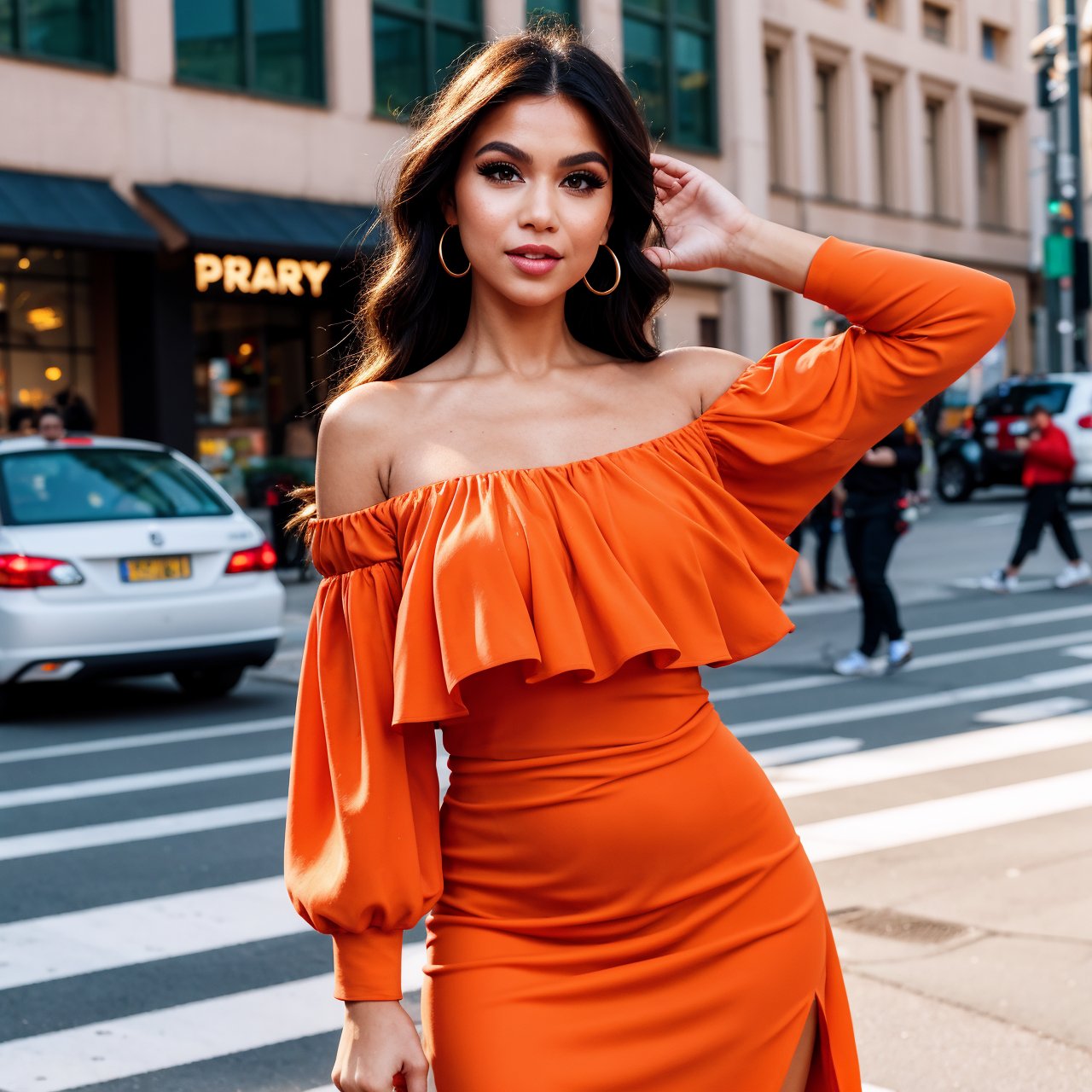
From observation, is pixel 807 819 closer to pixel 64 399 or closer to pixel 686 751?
pixel 686 751

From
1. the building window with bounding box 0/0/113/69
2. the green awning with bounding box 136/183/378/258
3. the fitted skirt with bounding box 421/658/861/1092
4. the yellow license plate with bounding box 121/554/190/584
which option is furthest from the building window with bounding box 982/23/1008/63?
the fitted skirt with bounding box 421/658/861/1092

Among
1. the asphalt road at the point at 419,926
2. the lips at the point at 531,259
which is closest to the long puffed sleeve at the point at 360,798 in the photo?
the lips at the point at 531,259

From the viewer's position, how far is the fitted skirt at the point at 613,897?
6.98 feet

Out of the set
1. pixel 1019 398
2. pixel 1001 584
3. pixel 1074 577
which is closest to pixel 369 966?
pixel 1001 584

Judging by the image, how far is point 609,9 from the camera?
25.5 m

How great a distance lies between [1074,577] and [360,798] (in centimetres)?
1438

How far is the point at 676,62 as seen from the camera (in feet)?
89.3

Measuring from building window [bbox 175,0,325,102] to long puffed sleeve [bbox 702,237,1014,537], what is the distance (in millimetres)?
18991

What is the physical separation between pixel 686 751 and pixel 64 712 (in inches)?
340

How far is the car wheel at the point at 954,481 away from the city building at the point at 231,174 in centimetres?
430

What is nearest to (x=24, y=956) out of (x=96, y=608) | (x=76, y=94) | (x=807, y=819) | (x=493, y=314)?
(x=807, y=819)

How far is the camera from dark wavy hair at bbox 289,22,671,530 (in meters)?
2.30

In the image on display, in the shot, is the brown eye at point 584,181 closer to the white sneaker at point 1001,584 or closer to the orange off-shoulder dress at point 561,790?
the orange off-shoulder dress at point 561,790

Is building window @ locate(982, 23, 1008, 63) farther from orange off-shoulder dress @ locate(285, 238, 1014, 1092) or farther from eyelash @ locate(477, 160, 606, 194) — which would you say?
orange off-shoulder dress @ locate(285, 238, 1014, 1092)
